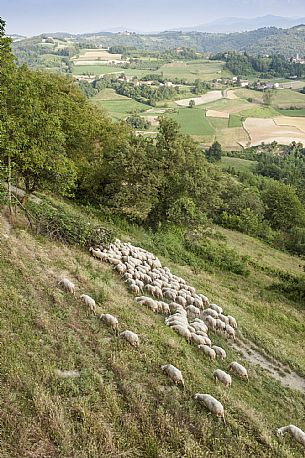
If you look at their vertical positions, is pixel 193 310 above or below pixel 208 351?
below

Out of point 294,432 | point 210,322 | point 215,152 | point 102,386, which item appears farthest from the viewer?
point 215,152

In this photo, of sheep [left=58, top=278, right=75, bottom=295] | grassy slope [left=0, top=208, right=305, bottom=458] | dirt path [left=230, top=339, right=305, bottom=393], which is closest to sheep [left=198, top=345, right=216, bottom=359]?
grassy slope [left=0, top=208, right=305, bottom=458]

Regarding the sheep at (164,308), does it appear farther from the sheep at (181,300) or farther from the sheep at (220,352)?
the sheep at (220,352)

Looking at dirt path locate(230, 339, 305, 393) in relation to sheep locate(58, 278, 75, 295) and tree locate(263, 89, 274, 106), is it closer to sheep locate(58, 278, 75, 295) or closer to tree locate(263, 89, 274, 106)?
sheep locate(58, 278, 75, 295)

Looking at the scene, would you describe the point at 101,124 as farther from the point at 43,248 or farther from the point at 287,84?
the point at 287,84

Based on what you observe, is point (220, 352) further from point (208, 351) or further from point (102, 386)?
point (102, 386)

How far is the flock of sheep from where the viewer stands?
11.2m

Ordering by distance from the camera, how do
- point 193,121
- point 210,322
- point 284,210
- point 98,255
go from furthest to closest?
1. point 193,121
2. point 284,210
3. point 98,255
4. point 210,322

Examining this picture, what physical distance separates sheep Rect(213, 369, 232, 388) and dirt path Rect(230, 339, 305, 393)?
316 centimetres

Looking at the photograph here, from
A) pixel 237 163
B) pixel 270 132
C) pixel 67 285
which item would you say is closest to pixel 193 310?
pixel 67 285

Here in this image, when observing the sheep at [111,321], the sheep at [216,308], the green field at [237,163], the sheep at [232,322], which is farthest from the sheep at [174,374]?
the green field at [237,163]

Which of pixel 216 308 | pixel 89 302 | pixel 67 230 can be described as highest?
pixel 67 230

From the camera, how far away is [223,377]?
12.1 m

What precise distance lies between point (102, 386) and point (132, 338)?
2400 millimetres
